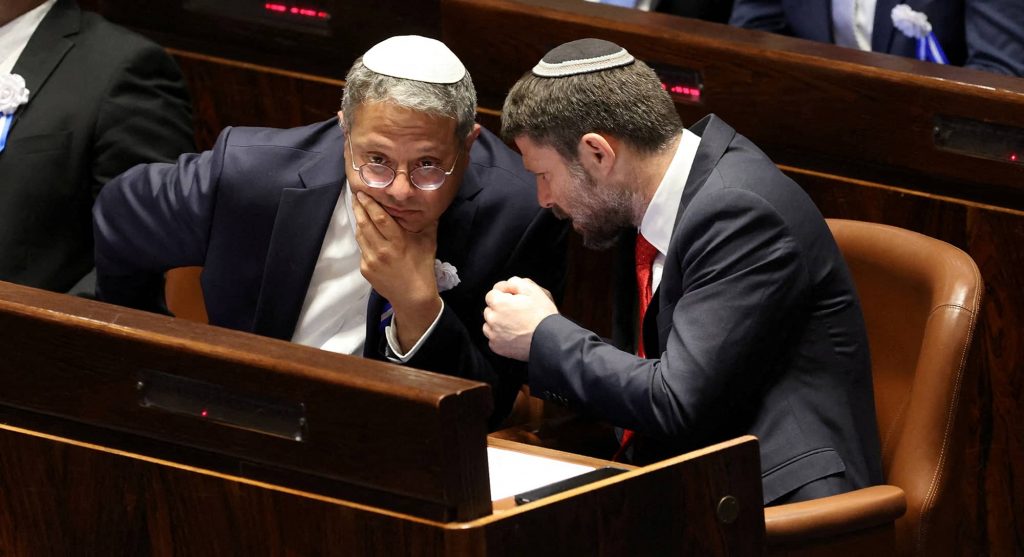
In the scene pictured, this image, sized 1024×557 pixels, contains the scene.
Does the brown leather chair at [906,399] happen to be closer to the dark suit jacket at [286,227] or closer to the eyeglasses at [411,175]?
the dark suit jacket at [286,227]

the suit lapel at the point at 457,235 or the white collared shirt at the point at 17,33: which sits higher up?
the white collared shirt at the point at 17,33

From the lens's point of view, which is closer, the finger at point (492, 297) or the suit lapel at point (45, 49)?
the finger at point (492, 297)

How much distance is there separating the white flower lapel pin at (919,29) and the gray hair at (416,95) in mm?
1027

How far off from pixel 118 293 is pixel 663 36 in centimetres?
100

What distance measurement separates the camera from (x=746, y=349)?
1.76 metres

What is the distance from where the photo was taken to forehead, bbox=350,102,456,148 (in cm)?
191

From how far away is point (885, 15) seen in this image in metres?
2.68

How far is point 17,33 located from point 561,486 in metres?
1.71

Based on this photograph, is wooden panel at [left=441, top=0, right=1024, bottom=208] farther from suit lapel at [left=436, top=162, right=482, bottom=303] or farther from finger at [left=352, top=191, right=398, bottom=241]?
finger at [left=352, top=191, right=398, bottom=241]

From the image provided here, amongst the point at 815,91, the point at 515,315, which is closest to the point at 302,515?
the point at 515,315

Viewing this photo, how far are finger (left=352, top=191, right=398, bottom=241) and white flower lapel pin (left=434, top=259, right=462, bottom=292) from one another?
Result: 0.10m

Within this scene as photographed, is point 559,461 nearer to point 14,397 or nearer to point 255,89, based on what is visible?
point 14,397

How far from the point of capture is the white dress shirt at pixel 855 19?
270cm

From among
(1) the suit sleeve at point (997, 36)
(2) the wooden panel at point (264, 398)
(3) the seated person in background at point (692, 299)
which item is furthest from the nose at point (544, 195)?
(1) the suit sleeve at point (997, 36)
